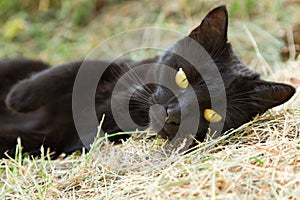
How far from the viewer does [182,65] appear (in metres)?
2.04

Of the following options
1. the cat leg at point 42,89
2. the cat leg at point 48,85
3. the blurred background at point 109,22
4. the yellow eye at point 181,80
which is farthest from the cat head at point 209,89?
the blurred background at point 109,22

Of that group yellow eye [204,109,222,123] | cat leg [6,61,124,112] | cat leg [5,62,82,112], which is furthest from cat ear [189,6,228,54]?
cat leg [5,62,82,112]

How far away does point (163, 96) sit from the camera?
1974 millimetres

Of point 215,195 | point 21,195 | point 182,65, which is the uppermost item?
point 182,65

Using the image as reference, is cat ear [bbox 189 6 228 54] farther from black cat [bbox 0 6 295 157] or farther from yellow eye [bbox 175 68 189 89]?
yellow eye [bbox 175 68 189 89]

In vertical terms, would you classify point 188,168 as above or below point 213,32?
below

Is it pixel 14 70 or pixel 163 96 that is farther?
Result: pixel 14 70

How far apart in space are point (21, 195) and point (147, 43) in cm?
221

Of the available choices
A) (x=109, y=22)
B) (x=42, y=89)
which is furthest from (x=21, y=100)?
(x=109, y=22)

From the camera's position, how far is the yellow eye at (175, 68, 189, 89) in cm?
195

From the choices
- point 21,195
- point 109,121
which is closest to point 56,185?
point 21,195

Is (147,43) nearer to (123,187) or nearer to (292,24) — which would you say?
(292,24)

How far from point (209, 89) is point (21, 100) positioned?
1.01 meters

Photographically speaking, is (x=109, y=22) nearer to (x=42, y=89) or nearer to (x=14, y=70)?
(x=14, y=70)
